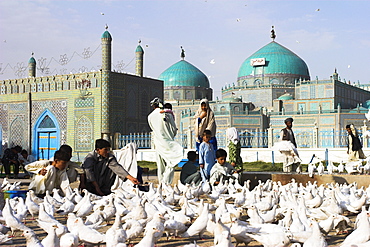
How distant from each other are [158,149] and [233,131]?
1.22m

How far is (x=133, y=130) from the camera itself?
21078mm

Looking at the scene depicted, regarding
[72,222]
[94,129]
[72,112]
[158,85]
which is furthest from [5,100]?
[72,222]

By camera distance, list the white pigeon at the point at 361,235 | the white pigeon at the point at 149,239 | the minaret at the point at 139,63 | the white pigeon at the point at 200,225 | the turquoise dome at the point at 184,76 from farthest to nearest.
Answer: the turquoise dome at the point at 184,76, the minaret at the point at 139,63, the white pigeon at the point at 200,225, the white pigeon at the point at 361,235, the white pigeon at the point at 149,239

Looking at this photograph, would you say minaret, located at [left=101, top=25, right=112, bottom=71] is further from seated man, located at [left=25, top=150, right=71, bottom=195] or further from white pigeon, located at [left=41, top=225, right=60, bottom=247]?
white pigeon, located at [left=41, top=225, right=60, bottom=247]

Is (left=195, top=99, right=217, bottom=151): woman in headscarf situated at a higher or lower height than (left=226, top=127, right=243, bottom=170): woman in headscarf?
higher

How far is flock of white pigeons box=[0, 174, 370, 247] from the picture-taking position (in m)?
3.40

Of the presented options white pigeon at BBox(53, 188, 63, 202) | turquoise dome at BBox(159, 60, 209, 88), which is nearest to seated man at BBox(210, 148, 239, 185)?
white pigeon at BBox(53, 188, 63, 202)

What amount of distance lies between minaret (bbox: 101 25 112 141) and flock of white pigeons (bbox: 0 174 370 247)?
47.1ft

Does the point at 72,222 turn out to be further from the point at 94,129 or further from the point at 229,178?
the point at 94,129

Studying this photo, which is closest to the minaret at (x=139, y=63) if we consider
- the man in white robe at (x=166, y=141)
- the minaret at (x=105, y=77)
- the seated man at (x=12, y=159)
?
the minaret at (x=105, y=77)

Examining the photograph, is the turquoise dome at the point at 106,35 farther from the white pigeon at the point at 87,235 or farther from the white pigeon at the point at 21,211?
the white pigeon at the point at 87,235

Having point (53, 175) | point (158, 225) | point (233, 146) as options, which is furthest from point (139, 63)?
point (158, 225)

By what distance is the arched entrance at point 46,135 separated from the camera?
70.1 feet

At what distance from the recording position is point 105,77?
19984 millimetres
